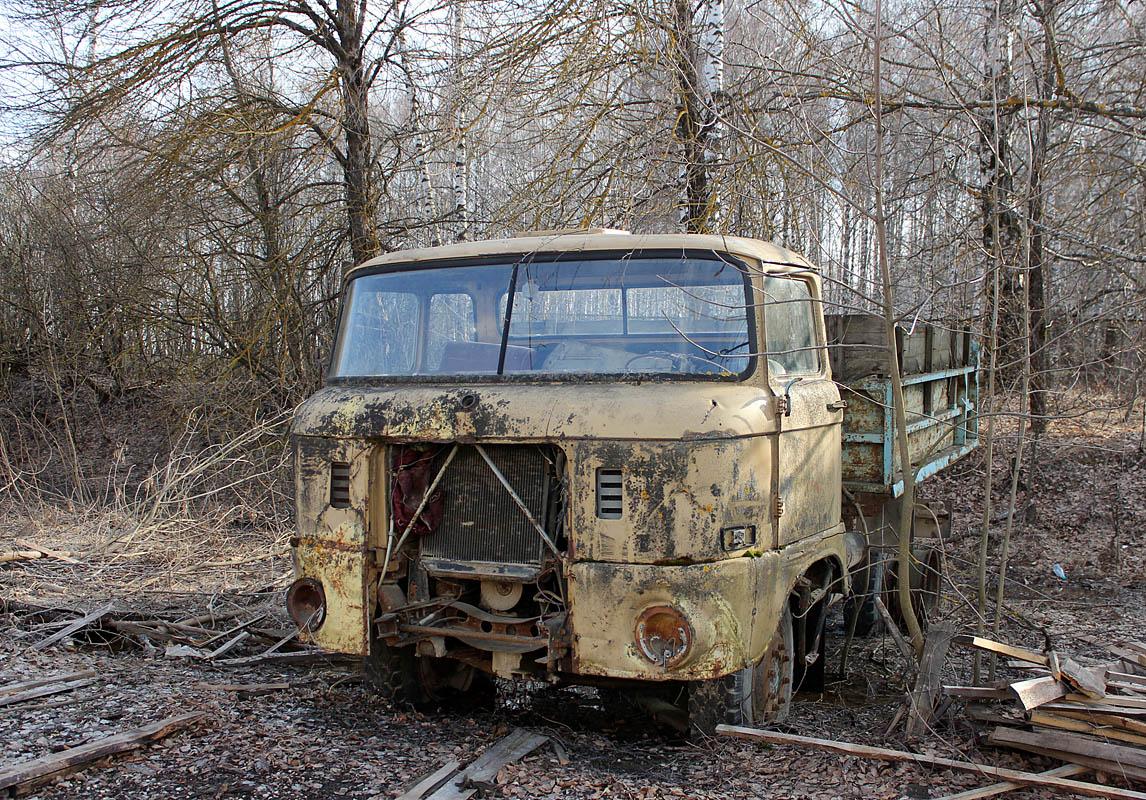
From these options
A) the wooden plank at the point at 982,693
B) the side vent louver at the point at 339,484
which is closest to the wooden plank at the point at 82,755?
the side vent louver at the point at 339,484

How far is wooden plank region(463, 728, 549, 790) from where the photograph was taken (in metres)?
4.04

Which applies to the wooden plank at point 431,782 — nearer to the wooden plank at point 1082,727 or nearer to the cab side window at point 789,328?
the cab side window at point 789,328

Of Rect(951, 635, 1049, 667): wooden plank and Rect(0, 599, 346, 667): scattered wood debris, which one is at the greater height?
Rect(951, 635, 1049, 667): wooden plank

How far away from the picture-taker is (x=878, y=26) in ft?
15.7

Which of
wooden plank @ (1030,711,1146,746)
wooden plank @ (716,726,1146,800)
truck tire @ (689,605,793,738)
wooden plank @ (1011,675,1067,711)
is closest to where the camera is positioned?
wooden plank @ (716,726,1146,800)

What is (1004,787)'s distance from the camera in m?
3.94

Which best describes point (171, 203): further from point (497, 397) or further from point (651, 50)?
point (497, 397)

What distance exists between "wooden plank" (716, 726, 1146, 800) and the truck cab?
0.20 meters

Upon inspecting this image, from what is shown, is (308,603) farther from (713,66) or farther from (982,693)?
(713,66)

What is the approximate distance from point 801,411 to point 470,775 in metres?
2.36

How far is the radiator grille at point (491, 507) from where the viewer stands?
450 cm

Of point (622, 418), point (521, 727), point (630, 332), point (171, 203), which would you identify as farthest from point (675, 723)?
point (171, 203)

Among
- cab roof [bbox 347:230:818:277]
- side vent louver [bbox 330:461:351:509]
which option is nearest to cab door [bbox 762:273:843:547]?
cab roof [bbox 347:230:818:277]

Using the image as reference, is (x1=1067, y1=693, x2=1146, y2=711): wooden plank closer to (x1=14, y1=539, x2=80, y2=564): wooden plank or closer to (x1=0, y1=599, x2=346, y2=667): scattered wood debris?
(x1=0, y1=599, x2=346, y2=667): scattered wood debris
